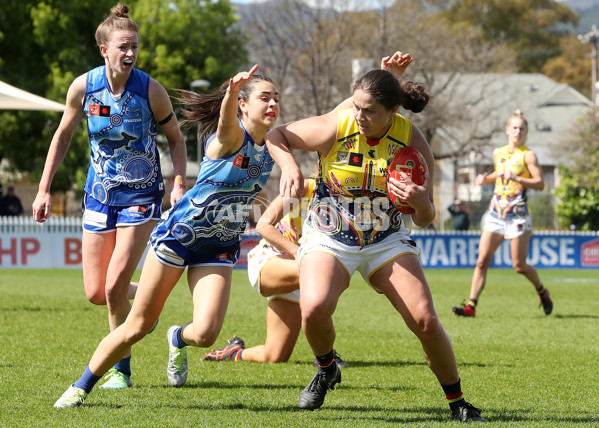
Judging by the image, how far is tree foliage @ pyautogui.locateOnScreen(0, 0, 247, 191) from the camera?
108 ft

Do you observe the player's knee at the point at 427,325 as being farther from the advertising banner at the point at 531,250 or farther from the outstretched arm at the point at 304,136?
the advertising banner at the point at 531,250

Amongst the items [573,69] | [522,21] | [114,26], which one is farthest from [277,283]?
[573,69]

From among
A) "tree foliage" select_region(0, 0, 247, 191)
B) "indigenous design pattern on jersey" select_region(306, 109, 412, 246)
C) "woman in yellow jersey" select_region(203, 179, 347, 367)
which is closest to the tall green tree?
"tree foliage" select_region(0, 0, 247, 191)

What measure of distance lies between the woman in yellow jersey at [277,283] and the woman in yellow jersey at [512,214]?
4375 millimetres

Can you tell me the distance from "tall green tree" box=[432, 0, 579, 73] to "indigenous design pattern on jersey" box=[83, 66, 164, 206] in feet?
A: 196

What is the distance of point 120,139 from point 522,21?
216ft

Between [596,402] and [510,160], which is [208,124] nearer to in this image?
[596,402]

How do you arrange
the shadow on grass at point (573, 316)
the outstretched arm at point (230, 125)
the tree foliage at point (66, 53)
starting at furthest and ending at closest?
the tree foliage at point (66, 53), the shadow on grass at point (573, 316), the outstretched arm at point (230, 125)

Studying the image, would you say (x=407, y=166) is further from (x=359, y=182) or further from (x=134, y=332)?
(x=134, y=332)

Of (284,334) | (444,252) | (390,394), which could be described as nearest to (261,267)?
(284,334)

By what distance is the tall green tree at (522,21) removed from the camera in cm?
6569

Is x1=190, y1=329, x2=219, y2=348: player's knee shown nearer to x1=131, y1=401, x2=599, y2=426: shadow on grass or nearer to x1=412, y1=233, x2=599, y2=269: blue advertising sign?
x1=131, y1=401, x2=599, y2=426: shadow on grass

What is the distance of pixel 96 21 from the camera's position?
3391 centimetres

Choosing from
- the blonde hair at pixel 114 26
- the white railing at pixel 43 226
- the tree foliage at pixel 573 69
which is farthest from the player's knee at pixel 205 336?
the tree foliage at pixel 573 69
